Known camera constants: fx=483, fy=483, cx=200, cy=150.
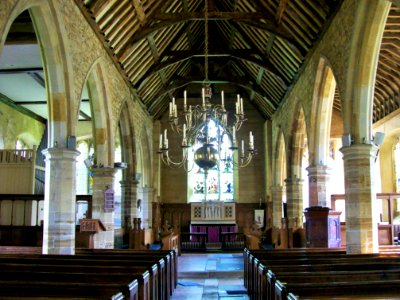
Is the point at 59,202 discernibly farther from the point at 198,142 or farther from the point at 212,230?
the point at 212,230

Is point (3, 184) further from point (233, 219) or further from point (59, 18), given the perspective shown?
point (233, 219)

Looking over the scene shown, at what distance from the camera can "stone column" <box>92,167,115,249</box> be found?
11.0 m

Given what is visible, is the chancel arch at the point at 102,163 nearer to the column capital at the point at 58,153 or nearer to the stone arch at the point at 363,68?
the column capital at the point at 58,153

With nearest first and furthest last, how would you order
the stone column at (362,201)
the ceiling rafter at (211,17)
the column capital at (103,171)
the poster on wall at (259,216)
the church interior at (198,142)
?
the church interior at (198,142) → the stone column at (362,201) → the ceiling rafter at (211,17) → the column capital at (103,171) → the poster on wall at (259,216)

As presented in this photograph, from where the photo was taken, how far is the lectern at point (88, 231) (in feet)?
30.5

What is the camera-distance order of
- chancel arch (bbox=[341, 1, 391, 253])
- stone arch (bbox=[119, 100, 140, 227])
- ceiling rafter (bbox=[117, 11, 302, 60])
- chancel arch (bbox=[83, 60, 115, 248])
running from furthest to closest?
stone arch (bbox=[119, 100, 140, 227]) → ceiling rafter (bbox=[117, 11, 302, 60]) → chancel arch (bbox=[83, 60, 115, 248]) → chancel arch (bbox=[341, 1, 391, 253])

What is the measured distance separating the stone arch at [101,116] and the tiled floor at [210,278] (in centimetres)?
309

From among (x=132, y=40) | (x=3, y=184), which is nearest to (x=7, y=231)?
(x=3, y=184)

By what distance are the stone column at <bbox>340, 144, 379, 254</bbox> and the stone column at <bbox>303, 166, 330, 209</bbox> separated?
124 inches

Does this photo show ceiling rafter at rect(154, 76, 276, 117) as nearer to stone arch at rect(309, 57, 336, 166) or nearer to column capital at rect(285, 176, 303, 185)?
column capital at rect(285, 176, 303, 185)

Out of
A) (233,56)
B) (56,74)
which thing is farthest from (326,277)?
(233,56)

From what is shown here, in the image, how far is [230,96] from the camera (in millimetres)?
19234

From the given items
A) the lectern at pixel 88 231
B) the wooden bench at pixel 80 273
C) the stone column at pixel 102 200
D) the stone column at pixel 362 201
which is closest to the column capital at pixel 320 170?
the stone column at pixel 362 201

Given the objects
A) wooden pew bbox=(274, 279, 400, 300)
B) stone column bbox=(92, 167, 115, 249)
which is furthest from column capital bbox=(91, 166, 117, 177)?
wooden pew bbox=(274, 279, 400, 300)
